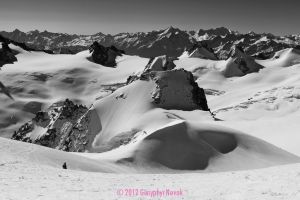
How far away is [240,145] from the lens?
2045 inches

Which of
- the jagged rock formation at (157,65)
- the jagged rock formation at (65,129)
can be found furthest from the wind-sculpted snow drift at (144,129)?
the jagged rock formation at (157,65)

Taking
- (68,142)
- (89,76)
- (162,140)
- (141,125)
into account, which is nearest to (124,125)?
(141,125)

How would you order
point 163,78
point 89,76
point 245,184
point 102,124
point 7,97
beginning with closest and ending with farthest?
point 245,184
point 102,124
point 163,78
point 7,97
point 89,76

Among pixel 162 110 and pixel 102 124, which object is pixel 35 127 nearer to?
pixel 102 124

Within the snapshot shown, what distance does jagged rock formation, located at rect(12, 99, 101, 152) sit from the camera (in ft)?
251

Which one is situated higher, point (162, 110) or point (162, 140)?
point (162, 140)

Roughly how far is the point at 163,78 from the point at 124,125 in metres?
19.7

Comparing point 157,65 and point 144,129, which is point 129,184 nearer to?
point 144,129

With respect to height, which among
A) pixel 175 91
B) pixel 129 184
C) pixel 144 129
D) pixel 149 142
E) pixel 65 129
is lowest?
pixel 65 129

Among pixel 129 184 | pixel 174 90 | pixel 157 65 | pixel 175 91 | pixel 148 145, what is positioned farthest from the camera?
pixel 157 65

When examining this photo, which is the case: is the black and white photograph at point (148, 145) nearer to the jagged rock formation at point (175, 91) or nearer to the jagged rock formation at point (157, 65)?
the jagged rock formation at point (175, 91)

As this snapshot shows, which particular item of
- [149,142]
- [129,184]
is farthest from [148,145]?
[129,184]

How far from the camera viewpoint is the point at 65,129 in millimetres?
93562

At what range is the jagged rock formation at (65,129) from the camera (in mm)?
76562
